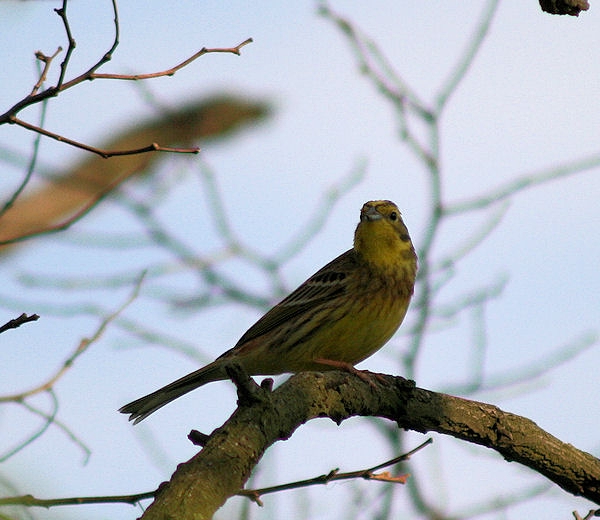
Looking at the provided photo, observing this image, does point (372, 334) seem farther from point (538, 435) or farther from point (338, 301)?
point (538, 435)

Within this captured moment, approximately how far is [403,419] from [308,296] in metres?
2.70

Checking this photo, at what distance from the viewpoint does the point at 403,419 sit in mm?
5312

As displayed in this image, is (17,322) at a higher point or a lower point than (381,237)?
lower

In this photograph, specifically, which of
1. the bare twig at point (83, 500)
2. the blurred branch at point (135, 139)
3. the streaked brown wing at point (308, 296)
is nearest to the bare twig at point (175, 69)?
the bare twig at point (83, 500)

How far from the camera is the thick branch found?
398cm

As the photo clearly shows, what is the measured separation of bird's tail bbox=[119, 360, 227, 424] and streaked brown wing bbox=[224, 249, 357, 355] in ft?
1.66

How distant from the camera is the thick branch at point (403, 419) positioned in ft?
13.1

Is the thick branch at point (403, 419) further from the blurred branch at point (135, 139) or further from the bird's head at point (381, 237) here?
the blurred branch at point (135, 139)

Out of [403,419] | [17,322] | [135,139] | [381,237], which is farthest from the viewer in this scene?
[135,139]

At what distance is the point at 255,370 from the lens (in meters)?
7.74

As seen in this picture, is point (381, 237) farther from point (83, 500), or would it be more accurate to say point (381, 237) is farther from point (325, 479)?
point (83, 500)

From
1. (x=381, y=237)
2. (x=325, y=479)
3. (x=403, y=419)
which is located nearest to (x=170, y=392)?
(x=381, y=237)

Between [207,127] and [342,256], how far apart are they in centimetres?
881

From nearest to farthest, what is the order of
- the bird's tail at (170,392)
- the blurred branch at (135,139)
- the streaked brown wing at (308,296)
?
the bird's tail at (170,392), the streaked brown wing at (308,296), the blurred branch at (135,139)
